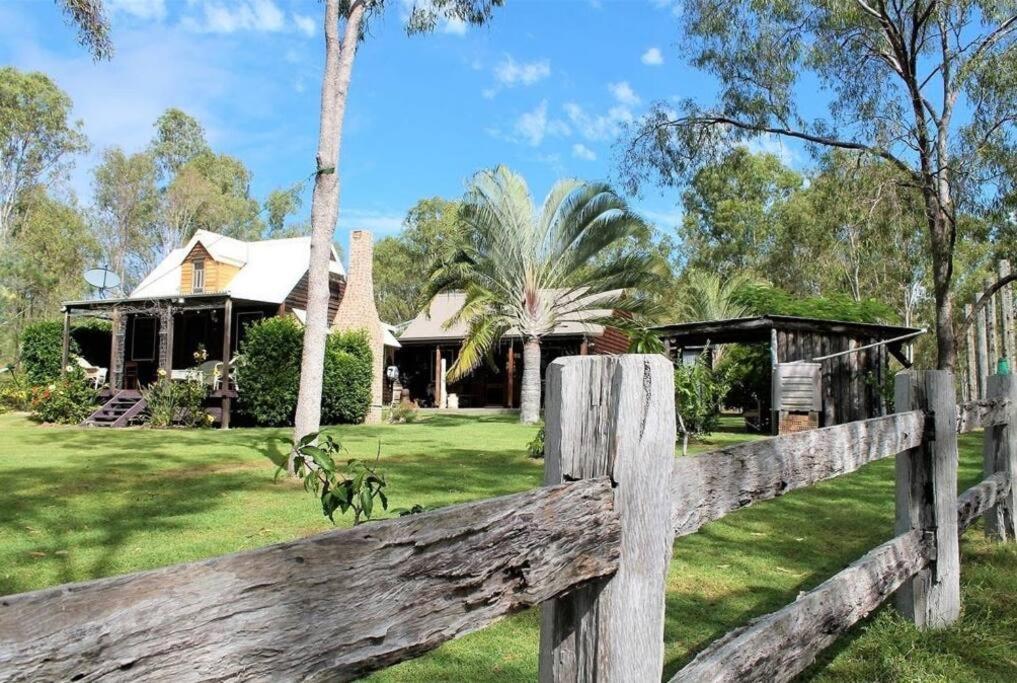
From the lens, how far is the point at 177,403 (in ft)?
59.2

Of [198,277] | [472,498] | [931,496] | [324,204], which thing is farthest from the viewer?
[198,277]

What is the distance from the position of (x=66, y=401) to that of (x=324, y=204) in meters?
13.7

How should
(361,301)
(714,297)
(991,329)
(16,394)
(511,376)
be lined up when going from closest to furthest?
(991,329)
(16,394)
(361,301)
(511,376)
(714,297)

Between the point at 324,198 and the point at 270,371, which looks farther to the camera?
the point at 270,371

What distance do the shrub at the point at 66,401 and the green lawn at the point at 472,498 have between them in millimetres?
7032

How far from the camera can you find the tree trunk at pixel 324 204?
859 centimetres

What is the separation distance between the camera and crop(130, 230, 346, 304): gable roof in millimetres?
23797

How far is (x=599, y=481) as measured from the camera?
1.54 meters

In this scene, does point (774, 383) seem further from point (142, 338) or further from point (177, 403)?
point (142, 338)

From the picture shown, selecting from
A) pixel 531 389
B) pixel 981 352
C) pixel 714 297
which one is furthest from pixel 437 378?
pixel 981 352

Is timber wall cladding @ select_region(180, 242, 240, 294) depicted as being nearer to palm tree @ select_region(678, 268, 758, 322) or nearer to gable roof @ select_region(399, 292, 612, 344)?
gable roof @ select_region(399, 292, 612, 344)

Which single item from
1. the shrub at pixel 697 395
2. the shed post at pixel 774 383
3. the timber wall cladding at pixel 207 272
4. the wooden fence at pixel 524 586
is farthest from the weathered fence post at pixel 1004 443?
the timber wall cladding at pixel 207 272

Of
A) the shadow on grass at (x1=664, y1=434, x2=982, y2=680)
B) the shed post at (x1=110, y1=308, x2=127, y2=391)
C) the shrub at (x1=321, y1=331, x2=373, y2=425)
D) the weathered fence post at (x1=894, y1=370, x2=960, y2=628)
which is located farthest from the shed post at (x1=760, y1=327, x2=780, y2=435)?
the shed post at (x1=110, y1=308, x2=127, y2=391)

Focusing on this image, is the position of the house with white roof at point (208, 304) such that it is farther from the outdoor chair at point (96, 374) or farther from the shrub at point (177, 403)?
the shrub at point (177, 403)
